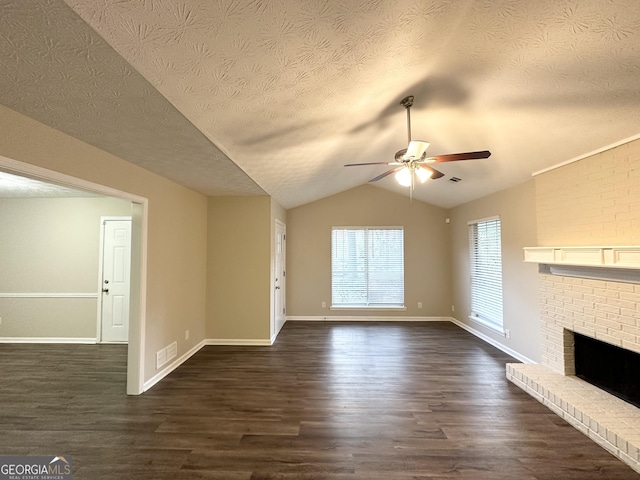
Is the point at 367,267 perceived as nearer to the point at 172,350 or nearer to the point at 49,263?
the point at 172,350

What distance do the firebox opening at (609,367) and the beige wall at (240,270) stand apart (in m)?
3.97

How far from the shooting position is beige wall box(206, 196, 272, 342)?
4.52 meters

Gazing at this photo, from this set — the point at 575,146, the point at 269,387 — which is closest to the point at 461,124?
the point at 575,146

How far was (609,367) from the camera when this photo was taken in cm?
273

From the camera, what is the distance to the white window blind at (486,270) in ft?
14.9

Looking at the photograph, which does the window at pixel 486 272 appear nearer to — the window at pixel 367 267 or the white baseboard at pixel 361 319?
the white baseboard at pixel 361 319

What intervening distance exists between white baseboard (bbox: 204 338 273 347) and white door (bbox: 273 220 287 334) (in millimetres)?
431

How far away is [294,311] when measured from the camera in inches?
244

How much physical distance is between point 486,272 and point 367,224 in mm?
2503

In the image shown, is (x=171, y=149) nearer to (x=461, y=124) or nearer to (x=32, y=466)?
(x=32, y=466)

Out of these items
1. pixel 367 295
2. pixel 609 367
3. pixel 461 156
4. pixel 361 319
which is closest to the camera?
pixel 461 156

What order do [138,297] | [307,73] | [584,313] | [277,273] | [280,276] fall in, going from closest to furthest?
[307,73] → [584,313] → [138,297] → [277,273] → [280,276]

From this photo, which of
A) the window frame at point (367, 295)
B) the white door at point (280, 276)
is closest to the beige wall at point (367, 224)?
the window frame at point (367, 295)

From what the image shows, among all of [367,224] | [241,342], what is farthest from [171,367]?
[367,224]
